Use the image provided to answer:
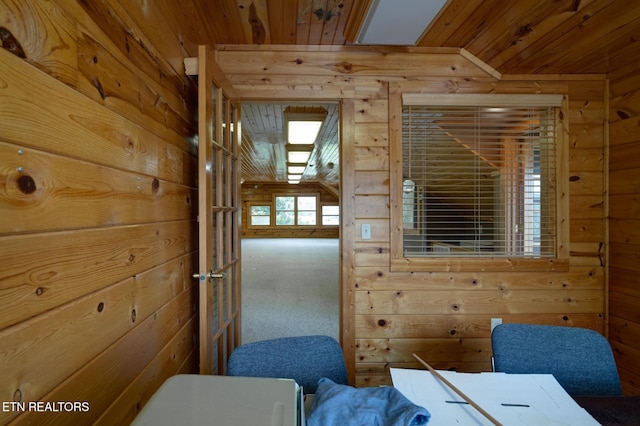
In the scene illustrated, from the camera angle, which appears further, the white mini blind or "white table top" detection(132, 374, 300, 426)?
the white mini blind

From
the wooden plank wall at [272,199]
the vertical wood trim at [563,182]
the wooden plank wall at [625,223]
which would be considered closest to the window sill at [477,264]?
the vertical wood trim at [563,182]

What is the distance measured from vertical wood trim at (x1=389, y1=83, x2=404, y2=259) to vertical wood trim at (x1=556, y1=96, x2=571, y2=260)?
1.12m

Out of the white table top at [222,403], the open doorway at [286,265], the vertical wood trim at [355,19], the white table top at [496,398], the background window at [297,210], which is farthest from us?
the background window at [297,210]

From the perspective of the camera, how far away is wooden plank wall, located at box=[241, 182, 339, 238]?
11.0m

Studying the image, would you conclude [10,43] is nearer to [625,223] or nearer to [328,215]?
A: [625,223]

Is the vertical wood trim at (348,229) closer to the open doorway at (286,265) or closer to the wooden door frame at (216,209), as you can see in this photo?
the open doorway at (286,265)

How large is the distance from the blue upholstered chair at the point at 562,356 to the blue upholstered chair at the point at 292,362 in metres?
0.68

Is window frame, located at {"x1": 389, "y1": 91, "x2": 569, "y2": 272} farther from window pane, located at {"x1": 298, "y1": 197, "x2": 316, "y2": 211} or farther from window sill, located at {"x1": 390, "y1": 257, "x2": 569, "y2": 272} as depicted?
window pane, located at {"x1": 298, "y1": 197, "x2": 316, "y2": 211}

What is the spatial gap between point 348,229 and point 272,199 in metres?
9.51

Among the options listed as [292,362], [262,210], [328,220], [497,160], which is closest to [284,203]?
[262,210]

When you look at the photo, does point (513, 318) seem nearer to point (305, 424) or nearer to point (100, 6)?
point (305, 424)

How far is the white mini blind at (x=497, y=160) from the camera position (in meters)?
1.92

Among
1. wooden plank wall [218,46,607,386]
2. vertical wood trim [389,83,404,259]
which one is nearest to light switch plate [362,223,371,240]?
wooden plank wall [218,46,607,386]

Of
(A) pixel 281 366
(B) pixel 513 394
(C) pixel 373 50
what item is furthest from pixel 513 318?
(C) pixel 373 50
